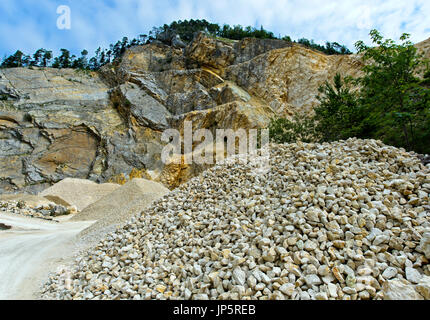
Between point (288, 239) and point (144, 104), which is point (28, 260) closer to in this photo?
point (288, 239)

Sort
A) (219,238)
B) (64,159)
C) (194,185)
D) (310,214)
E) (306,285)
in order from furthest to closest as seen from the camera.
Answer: (64,159), (194,185), (219,238), (310,214), (306,285)

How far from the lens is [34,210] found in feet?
42.1

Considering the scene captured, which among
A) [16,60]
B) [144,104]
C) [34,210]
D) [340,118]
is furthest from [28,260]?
[16,60]

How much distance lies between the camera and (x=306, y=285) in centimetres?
241

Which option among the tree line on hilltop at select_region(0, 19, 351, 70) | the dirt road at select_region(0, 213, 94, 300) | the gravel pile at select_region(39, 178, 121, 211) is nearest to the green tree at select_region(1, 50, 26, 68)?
the tree line on hilltop at select_region(0, 19, 351, 70)

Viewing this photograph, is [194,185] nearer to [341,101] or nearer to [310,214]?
[310,214]

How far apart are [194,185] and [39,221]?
9065 mm

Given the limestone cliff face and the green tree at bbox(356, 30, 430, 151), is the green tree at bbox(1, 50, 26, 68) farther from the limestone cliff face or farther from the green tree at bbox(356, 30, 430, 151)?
the green tree at bbox(356, 30, 430, 151)

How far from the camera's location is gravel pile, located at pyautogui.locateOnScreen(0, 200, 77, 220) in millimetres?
11885

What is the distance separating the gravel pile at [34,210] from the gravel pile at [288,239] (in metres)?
9.92

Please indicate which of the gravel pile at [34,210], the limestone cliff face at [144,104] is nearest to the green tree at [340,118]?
the limestone cliff face at [144,104]

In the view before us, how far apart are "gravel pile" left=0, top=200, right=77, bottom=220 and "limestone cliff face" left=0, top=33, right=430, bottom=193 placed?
7617mm

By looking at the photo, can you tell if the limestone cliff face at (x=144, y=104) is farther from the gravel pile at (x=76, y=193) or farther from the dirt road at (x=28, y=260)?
the dirt road at (x=28, y=260)
